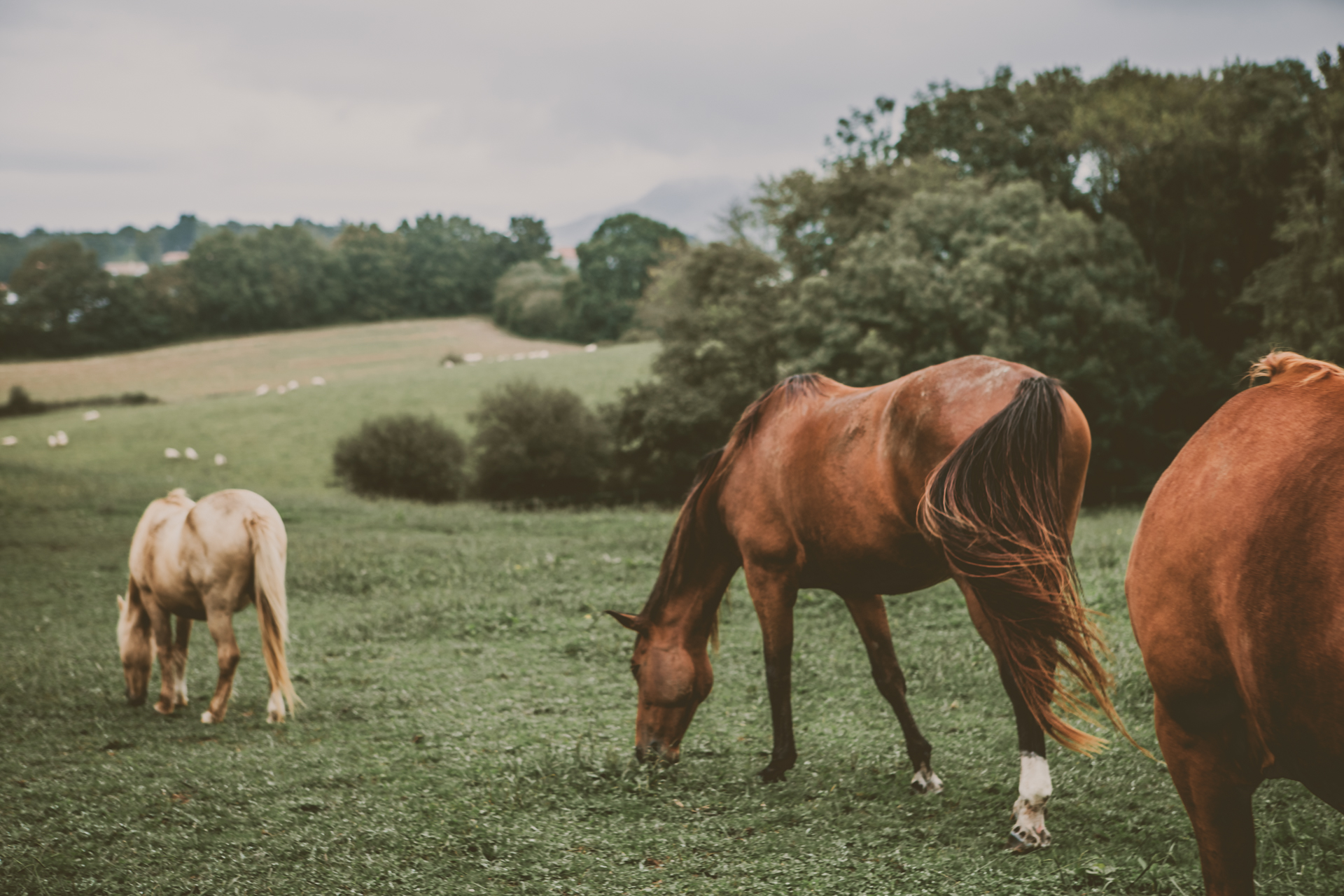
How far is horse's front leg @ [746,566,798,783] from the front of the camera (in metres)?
4.90

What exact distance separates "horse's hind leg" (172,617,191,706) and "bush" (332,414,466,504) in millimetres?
23516

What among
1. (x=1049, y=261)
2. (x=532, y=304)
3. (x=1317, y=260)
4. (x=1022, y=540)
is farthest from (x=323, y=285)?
(x=1022, y=540)

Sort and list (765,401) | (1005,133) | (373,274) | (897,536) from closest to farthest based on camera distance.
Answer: (897,536) < (765,401) < (1005,133) < (373,274)

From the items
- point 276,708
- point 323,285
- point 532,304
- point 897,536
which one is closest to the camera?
point 897,536

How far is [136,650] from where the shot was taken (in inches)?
280

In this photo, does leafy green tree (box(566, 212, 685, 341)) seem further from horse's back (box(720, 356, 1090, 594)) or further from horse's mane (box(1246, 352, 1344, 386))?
horse's mane (box(1246, 352, 1344, 386))

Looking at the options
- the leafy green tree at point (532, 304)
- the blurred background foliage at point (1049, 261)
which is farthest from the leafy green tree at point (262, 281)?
the blurred background foliage at point (1049, 261)

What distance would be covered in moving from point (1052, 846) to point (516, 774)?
299 cm

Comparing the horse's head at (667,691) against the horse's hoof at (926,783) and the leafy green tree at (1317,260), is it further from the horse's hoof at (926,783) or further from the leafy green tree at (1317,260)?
the leafy green tree at (1317,260)

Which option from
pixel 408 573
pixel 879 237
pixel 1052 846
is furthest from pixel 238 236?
pixel 1052 846

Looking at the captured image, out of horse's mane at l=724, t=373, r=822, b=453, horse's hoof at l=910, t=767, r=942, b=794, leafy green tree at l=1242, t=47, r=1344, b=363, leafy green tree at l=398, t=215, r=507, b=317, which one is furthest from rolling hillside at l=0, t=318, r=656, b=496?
leafy green tree at l=1242, t=47, r=1344, b=363

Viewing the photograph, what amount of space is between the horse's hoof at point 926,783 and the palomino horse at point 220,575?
465cm

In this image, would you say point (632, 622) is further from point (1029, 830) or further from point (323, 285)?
point (323, 285)

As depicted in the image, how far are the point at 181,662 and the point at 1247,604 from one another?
7.72m
